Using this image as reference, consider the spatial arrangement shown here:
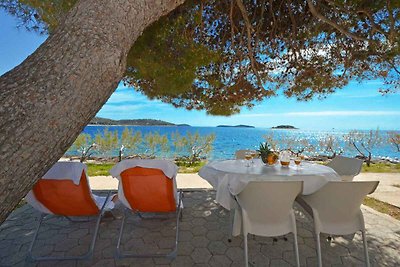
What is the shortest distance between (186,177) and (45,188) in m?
4.73

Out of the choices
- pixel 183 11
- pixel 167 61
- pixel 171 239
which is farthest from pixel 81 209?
pixel 183 11

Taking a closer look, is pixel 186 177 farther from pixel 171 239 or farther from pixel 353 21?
pixel 353 21

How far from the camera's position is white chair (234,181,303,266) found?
226cm

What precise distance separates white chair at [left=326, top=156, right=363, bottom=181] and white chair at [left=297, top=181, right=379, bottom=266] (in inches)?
59.5

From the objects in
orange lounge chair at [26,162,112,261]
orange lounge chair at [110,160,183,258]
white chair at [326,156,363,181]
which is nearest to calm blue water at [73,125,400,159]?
white chair at [326,156,363,181]

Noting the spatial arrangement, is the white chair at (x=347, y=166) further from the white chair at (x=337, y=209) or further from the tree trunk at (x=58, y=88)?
the tree trunk at (x=58, y=88)

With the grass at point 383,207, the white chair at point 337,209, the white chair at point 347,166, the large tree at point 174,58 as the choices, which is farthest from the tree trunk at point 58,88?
the grass at point 383,207

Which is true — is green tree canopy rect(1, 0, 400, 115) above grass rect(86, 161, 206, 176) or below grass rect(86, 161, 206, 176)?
above

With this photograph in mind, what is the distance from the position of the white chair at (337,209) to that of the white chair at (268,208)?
0.23 meters

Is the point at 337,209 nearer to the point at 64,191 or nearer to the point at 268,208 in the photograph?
the point at 268,208

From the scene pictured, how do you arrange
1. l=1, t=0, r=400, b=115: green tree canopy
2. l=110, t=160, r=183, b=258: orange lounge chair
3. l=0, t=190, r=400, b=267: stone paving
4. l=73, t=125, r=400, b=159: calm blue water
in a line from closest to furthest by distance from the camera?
l=0, t=190, r=400, b=267: stone paving, l=110, t=160, r=183, b=258: orange lounge chair, l=1, t=0, r=400, b=115: green tree canopy, l=73, t=125, r=400, b=159: calm blue water

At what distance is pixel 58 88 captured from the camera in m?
1.25

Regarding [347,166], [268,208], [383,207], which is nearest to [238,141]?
[383,207]

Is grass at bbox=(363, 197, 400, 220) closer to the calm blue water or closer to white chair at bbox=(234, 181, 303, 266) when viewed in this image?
the calm blue water
